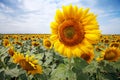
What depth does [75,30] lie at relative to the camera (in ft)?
8.52

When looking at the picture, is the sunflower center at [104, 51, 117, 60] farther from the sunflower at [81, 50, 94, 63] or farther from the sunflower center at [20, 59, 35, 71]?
the sunflower center at [20, 59, 35, 71]

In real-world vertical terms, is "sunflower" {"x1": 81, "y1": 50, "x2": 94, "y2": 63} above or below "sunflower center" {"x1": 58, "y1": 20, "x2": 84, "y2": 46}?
below


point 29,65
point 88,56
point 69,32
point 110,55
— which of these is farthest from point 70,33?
point 110,55

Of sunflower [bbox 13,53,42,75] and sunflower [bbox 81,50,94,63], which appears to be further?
sunflower [bbox 81,50,94,63]

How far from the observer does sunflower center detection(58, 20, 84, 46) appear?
260cm

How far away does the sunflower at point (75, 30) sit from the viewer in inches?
101

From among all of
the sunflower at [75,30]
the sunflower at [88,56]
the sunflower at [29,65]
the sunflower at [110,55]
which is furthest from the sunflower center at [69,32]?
the sunflower at [110,55]

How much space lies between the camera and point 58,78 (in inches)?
100

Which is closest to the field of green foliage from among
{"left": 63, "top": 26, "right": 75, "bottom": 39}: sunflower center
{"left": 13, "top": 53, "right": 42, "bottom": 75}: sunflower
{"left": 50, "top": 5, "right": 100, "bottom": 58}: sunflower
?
{"left": 13, "top": 53, "right": 42, "bottom": 75}: sunflower

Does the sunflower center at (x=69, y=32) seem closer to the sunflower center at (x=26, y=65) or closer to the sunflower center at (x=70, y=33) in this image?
the sunflower center at (x=70, y=33)

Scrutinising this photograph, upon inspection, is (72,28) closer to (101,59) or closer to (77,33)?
(77,33)

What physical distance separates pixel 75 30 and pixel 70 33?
0.07 meters

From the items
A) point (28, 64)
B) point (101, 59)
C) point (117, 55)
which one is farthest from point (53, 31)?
point (117, 55)

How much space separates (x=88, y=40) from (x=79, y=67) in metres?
0.31
